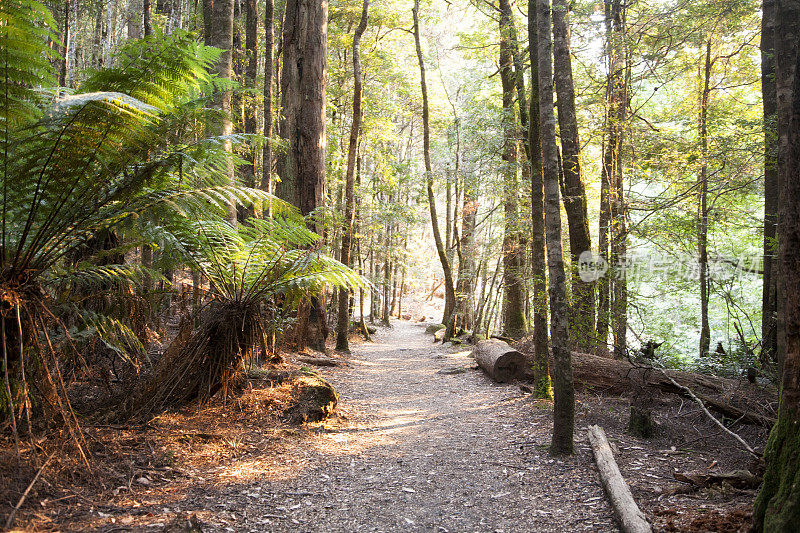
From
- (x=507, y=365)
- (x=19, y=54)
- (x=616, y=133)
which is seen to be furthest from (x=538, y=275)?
(x=19, y=54)

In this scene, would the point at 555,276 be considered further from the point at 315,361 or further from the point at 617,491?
the point at 315,361

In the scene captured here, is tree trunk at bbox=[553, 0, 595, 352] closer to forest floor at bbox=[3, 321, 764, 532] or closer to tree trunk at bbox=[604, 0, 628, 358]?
tree trunk at bbox=[604, 0, 628, 358]

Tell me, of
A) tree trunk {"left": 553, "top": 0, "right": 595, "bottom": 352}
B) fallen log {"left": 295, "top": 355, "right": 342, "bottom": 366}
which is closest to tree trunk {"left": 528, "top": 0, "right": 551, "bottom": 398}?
tree trunk {"left": 553, "top": 0, "right": 595, "bottom": 352}

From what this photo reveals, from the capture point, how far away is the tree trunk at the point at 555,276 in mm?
4156

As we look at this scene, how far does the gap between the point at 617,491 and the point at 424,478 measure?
1.45 m

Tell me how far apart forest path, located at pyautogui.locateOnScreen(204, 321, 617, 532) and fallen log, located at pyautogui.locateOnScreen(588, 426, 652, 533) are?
0.35ft

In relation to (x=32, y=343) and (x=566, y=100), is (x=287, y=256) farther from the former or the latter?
(x=566, y=100)

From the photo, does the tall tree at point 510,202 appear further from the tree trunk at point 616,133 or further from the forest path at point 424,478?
the forest path at point 424,478

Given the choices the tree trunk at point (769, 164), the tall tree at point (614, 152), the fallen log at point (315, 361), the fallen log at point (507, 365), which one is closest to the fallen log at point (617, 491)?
the fallen log at point (507, 365)

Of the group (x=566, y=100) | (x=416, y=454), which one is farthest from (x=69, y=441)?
(x=566, y=100)

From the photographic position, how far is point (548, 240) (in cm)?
443

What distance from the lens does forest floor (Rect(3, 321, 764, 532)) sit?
2.63m

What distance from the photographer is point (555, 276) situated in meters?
4.29

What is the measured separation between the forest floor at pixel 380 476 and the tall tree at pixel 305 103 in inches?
167
